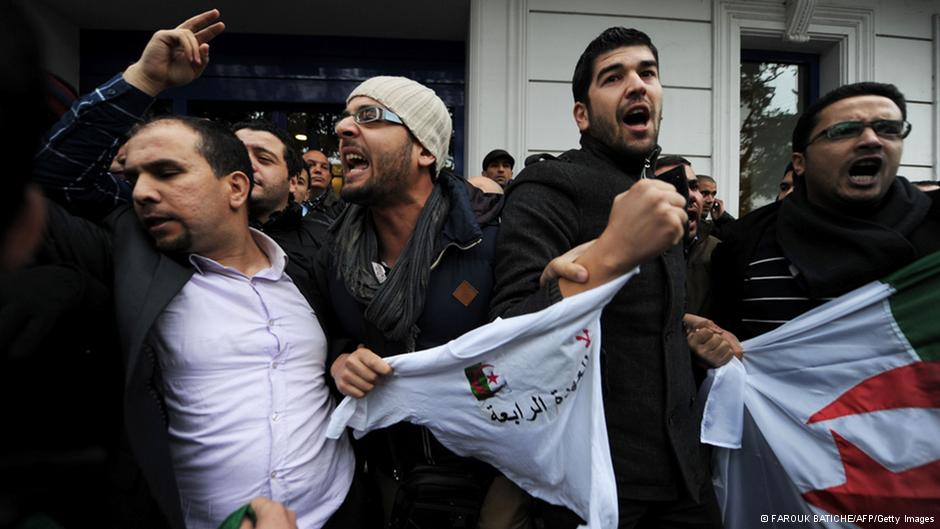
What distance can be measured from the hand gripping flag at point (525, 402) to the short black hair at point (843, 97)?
5.03ft

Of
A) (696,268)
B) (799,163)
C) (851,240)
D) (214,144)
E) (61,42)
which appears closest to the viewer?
(214,144)

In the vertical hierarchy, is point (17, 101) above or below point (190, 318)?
above

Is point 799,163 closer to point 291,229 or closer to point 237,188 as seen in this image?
point 237,188

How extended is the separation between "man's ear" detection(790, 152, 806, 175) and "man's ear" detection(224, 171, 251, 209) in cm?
231

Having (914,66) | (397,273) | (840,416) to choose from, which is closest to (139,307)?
(397,273)

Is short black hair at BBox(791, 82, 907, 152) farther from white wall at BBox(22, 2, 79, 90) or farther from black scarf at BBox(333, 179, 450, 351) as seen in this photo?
white wall at BBox(22, 2, 79, 90)

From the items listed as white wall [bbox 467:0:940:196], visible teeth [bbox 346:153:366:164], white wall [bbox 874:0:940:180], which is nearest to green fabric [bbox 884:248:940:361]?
visible teeth [bbox 346:153:366:164]

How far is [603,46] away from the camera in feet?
6.15

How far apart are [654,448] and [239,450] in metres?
1.25

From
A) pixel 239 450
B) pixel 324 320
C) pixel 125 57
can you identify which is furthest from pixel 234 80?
pixel 239 450

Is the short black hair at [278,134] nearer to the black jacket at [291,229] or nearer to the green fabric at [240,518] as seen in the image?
the black jacket at [291,229]

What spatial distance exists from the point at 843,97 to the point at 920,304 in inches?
35.2

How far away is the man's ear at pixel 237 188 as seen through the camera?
1.82m

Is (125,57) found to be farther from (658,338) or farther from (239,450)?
(658,338)
